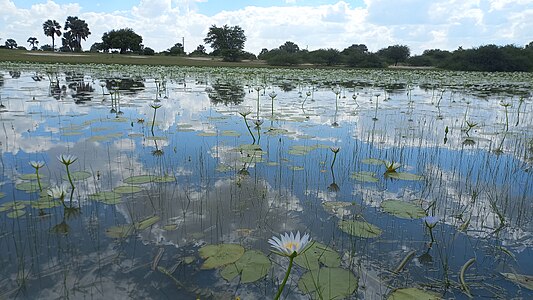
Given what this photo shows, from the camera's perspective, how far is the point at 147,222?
8.73 ft

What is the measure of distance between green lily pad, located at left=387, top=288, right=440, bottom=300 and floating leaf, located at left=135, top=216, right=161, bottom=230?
1723 mm

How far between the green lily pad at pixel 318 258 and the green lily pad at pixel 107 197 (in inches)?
67.6

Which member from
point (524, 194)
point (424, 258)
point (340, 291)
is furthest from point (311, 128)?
point (340, 291)

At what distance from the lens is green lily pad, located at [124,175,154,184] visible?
3.46 m

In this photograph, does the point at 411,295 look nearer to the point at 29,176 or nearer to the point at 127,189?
the point at 127,189

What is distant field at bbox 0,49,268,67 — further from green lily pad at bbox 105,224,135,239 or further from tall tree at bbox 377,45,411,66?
green lily pad at bbox 105,224,135,239

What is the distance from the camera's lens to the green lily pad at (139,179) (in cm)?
346

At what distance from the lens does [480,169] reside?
423 cm

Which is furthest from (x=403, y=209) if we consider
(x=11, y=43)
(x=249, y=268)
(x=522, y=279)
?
(x=11, y=43)

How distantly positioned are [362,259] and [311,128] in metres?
4.22

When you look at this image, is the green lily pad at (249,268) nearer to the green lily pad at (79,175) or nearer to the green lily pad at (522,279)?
the green lily pad at (522,279)

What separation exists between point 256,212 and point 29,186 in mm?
2114

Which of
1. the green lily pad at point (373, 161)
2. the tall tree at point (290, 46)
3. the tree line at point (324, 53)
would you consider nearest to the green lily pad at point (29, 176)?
the green lily pad at point (373, 161)

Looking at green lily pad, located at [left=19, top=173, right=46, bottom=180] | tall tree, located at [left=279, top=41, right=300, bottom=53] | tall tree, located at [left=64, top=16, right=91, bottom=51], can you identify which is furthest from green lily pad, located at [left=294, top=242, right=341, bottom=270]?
tall tree, located at [left=64, top=16, right=91, bottom=51]
